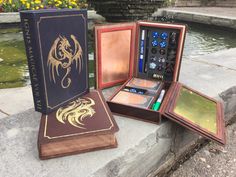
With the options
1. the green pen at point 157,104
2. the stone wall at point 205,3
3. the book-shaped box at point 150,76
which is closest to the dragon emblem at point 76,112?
the book-shaped box at point 150,76

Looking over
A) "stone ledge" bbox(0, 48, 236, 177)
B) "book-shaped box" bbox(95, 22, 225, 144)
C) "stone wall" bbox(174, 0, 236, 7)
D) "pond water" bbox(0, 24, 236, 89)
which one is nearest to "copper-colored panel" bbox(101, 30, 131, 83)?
"book-shaped box" bbox(95, 22, 225, 144)

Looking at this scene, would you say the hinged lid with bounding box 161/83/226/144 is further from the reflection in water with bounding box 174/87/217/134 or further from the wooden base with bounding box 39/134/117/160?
the wooden base with bounding box 39/134/117/160

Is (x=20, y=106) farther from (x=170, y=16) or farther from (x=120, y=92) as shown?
(x=170, y=16)

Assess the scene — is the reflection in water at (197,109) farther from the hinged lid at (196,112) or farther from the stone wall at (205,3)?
the stone wall at (205,3)

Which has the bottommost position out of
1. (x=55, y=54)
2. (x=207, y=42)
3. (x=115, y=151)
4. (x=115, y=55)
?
(x=207, y=42)

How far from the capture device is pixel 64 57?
1.06 metres

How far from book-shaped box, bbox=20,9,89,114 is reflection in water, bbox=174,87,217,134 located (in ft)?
1.48

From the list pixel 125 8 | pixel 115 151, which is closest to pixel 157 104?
pixel 115 151

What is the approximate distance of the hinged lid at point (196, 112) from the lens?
1103 mm

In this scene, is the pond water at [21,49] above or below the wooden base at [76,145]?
below

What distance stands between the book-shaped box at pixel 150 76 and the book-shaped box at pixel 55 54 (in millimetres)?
171

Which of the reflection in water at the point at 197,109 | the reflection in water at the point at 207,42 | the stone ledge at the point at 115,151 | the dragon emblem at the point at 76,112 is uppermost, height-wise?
the dragon emblem at the point at 76,112

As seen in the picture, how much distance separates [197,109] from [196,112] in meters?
0.04

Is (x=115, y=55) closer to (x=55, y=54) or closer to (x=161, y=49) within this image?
(x=161, y=49)
